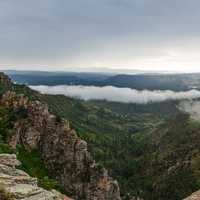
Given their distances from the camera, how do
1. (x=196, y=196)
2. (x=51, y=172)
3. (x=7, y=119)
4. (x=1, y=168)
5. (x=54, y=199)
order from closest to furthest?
(x=54, y=199) < (x=196, y=196) < (x=1, y=168) < (x=51, y=172) < (x=7, y=119)

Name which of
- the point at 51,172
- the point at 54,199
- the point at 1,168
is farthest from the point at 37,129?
the point at 54,199

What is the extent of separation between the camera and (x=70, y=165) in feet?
648

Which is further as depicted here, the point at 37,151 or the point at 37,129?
the point at 37,129

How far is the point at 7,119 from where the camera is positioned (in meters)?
193

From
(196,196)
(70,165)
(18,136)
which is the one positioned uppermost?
(196,196)

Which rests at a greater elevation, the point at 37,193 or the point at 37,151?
the point at 37,193

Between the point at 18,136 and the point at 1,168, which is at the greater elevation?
the point at 1,168

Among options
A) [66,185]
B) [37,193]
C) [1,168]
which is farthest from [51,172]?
[37,193]

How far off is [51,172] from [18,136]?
74.6ft

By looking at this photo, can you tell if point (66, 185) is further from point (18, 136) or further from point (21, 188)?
point (21, 188)

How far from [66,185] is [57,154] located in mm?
18267

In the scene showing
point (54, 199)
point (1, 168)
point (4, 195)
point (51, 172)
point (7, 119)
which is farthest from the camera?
point (7, 119)

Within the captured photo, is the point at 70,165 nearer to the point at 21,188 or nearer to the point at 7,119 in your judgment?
the point at 7,119

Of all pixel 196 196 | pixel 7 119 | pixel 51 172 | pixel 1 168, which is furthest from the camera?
pixel 7 119
